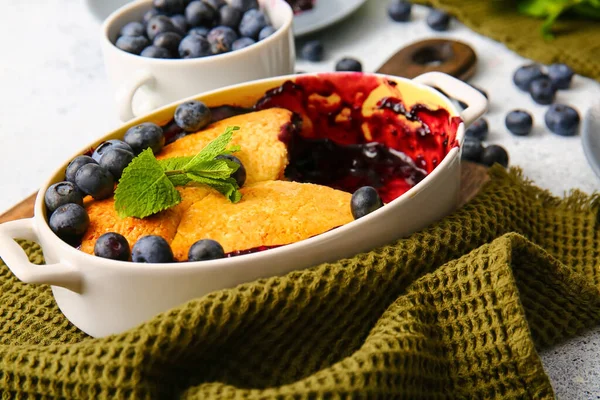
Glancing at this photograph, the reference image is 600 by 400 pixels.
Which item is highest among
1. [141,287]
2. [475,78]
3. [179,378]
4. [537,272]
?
[141,287]

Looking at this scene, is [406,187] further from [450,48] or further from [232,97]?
[450,48]

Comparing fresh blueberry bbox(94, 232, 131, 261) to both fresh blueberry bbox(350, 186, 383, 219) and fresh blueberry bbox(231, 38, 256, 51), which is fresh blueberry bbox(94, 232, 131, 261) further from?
fresh blueberry bbox(231, 38, 256, 51)

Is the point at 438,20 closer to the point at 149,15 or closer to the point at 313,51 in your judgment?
the point at 313,51

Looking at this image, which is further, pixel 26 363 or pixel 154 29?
pixel 154 29

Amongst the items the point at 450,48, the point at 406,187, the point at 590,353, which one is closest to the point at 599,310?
the point at 590,353

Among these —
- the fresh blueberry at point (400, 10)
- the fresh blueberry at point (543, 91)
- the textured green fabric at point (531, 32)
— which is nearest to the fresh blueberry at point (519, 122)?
the fresh blueberry at point (543, 91)

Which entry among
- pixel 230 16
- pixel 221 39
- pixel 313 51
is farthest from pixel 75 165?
pixel 313 51

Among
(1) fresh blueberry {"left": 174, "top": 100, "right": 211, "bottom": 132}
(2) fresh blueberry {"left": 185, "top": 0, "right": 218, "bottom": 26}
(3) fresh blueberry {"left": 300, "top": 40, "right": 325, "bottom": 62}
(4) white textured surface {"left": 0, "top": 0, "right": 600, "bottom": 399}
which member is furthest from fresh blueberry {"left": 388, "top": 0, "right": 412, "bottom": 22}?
(1) fresh blueberry {"left": 174, "top": 100, "right": 211, "bottom": 132}
